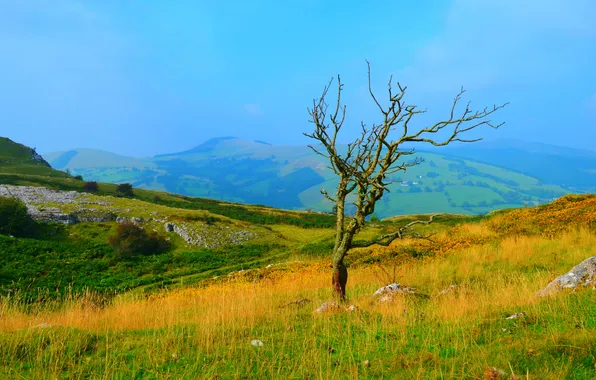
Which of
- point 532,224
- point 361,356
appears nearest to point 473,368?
point 361,356

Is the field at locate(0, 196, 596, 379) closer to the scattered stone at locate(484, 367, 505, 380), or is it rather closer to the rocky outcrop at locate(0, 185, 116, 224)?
the scattered stone at locate(484, 367, 505, 380)

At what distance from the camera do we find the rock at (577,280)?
8.11m

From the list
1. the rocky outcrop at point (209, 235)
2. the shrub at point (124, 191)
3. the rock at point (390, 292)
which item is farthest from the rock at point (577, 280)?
the shrub at point (124, 191)

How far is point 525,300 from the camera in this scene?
7.88 metres

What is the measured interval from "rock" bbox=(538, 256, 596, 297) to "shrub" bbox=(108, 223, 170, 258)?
91.8 ft

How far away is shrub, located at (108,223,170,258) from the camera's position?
28.2 meters

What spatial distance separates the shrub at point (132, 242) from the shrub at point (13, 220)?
7474 mm

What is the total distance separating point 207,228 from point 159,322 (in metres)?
28.5

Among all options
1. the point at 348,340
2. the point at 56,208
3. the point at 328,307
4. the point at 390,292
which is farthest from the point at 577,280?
the point at 56,208

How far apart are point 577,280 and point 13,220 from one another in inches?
1481

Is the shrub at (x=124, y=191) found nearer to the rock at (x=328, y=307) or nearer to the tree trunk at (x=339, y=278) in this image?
the tree trunk at (x=339, y=278)

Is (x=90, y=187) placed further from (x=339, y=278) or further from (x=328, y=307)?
(x=328, y=307)

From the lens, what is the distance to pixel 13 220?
29.6m

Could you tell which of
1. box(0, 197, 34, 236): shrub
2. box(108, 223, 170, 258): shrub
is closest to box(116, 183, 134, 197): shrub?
box(0, 197, 34, 236): shrub
